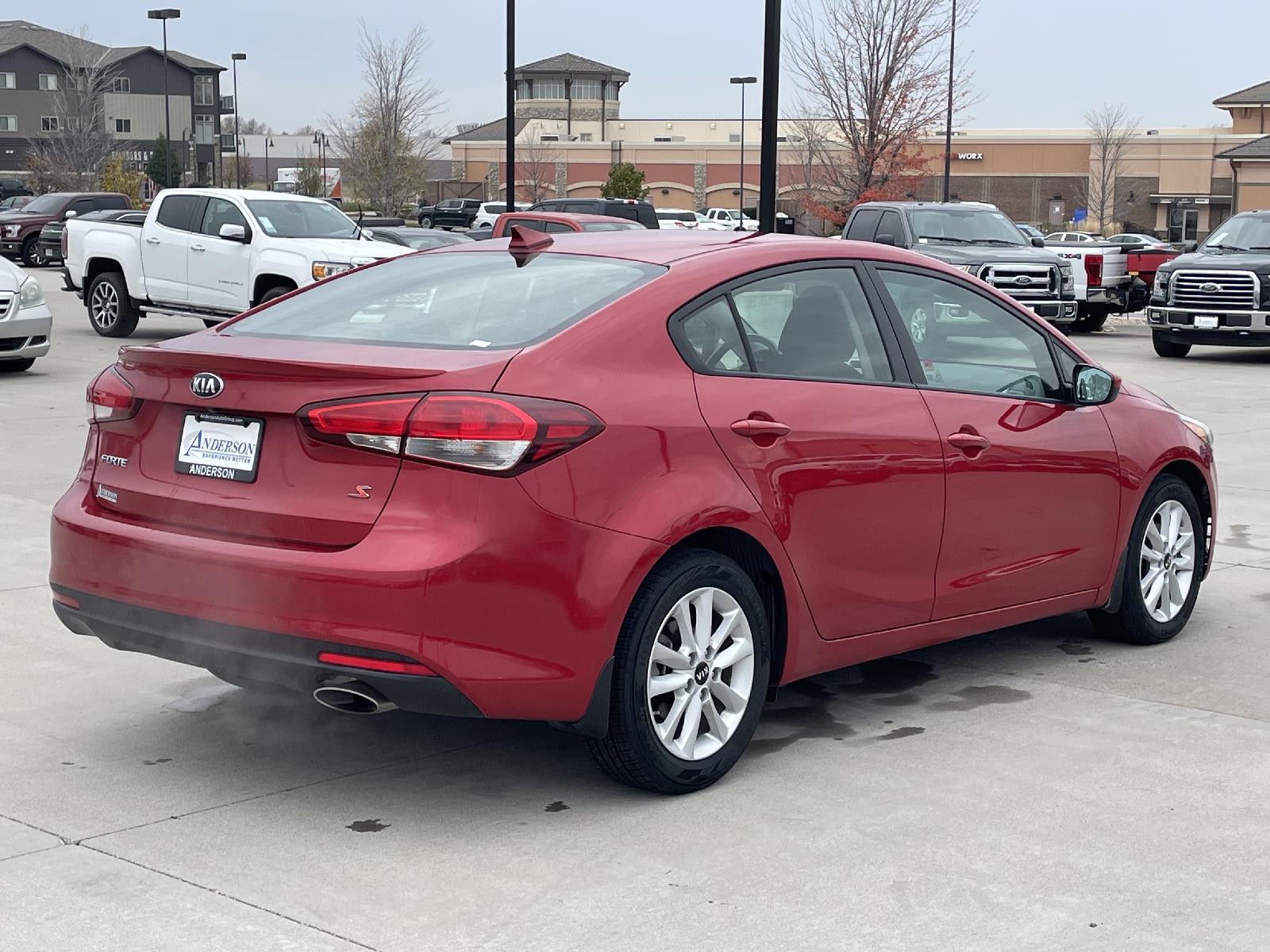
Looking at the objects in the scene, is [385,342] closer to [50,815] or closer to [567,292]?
[567,292]

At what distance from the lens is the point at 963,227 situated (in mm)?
23266

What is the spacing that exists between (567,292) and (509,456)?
0.84 metres

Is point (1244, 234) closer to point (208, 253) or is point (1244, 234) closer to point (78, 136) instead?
point (208, 253)

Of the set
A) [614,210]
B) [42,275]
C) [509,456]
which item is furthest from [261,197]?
[42,275]

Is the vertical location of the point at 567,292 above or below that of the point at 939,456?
above

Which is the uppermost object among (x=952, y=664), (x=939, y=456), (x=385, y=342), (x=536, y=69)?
(x=536, y=69)

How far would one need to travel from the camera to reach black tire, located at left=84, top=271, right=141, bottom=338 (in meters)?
21.5

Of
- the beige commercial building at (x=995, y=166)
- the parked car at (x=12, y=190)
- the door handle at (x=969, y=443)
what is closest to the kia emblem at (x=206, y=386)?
the door handle at (x=969, y=443)

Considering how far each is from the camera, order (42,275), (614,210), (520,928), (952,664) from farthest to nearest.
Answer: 1. (42,275)
2. (614,210)
3. (952,664)
4. (520,928)

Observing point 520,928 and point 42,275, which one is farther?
point 42,275

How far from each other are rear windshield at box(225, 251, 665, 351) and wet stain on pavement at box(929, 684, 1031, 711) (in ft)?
6.22

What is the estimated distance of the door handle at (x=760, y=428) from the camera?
476cm

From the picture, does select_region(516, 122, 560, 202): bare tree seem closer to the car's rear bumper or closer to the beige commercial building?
the beige commercial building

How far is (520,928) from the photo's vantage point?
12.3 feet
